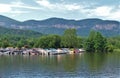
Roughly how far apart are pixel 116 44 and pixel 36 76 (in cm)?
9105

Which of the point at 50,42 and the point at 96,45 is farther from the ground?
the point at 50,42

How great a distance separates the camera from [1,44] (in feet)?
408

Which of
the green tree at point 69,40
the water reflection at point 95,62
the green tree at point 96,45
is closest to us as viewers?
the water reflection at point 95,62

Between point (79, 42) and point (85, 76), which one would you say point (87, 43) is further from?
point (85, 76)

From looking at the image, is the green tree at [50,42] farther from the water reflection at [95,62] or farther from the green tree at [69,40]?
the water reflection at [95,62]

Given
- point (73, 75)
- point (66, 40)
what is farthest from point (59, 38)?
point (73, 75)

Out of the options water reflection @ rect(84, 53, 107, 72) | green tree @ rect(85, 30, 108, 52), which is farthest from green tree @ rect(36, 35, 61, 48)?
water reflection @ rect(84, 53, 107, 72)

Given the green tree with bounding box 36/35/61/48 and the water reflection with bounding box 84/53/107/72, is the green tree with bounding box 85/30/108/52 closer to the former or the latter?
the green tree with bounding box 36/35/61/48

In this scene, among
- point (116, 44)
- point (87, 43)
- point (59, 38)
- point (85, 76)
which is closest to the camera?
point (85, 76)

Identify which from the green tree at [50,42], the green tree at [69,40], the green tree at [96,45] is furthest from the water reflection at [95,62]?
the green tree at [50,42]

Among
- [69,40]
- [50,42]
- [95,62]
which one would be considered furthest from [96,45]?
[95,62]

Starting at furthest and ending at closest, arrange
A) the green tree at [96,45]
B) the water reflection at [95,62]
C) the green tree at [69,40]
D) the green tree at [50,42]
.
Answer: the green tree at [50,42] < the green tree at [69,40] < the green tree at [96,45] < the water reflection at [95,62]

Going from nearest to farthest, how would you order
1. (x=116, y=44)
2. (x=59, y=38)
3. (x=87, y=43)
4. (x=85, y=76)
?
(x=85, y=76) < (x=87, y=43) < (x=59, y=38) < (x=116, y=44)

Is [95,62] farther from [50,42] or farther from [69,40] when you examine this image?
[50,42]
